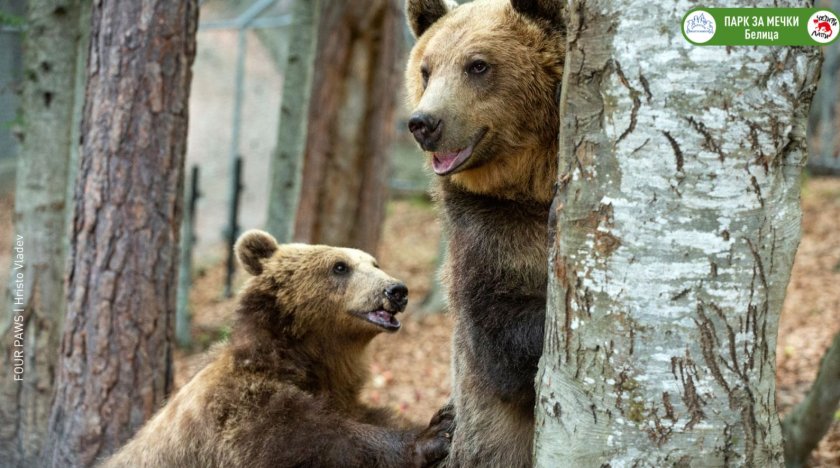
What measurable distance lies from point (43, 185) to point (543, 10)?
19.6 ft

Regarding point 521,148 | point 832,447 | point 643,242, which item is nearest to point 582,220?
point 643,242

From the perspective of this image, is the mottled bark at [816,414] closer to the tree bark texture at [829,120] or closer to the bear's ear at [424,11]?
Answer: the bear's ear at [424,11]

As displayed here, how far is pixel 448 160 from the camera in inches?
171

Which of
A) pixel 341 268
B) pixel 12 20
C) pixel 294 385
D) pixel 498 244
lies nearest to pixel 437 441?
pixel 294 385

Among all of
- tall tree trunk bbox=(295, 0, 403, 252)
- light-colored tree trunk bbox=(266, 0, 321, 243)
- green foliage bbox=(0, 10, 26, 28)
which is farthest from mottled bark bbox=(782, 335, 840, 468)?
green foliage bbox=(0, 10, 26, 28)

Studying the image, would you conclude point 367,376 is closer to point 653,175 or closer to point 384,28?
point 653,175

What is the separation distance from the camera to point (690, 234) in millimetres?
3051

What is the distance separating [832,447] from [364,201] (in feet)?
20.5

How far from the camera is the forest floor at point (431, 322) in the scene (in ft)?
30.7

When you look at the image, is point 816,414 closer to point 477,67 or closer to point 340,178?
point 477,67

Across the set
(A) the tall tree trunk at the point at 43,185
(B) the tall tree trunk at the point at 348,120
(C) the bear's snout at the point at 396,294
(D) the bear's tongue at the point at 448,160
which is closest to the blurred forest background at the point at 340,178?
(B) the tall tree trunk at the point at 348,120

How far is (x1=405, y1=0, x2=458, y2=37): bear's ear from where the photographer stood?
4.80 m

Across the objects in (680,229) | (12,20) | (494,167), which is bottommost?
(680,229)

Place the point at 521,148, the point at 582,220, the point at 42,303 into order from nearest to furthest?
1. the point at 582,220
2. the point at 521,148
3. the point at 42,303
